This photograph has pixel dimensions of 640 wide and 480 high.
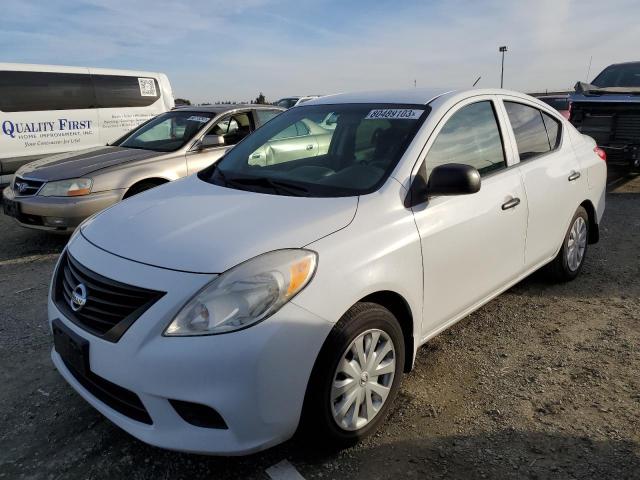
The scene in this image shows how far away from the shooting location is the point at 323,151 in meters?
3.17

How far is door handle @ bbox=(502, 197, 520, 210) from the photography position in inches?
122

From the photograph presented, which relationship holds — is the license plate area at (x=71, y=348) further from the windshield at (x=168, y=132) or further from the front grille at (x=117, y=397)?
the windshield at (x=168, y=132)

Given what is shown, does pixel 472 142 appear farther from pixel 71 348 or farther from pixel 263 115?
pixel 263 115

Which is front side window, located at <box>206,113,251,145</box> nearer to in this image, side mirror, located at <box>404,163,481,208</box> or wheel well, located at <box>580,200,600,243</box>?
wheel well, located at <box>580,200,600,243</box>

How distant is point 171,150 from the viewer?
19.7ft

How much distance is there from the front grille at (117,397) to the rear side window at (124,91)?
8.32 metres

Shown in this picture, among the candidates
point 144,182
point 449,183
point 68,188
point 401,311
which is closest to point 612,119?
point 449,183

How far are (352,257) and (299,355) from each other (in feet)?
1.61

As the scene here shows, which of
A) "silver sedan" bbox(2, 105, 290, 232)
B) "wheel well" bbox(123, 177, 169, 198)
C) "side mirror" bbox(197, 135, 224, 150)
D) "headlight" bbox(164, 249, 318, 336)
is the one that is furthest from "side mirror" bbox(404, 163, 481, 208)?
"wheel well" bbox(123, 177, 169, 198)

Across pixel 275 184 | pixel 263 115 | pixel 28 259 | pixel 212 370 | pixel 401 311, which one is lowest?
pixel 28 259

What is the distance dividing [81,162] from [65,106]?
13.0ft

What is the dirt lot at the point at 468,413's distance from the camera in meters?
2.27

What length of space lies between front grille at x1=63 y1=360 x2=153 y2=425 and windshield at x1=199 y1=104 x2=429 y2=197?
4.03ft

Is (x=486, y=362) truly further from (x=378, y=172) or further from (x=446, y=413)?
(x=378, y=172)
